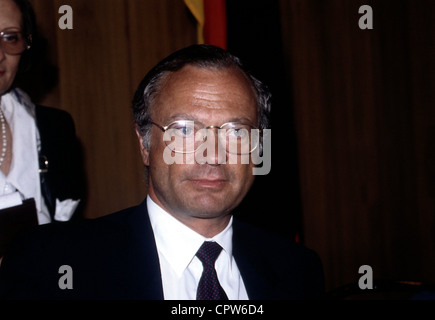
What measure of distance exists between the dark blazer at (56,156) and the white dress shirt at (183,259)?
426mm

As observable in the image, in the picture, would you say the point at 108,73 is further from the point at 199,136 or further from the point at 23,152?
the point at 199,136

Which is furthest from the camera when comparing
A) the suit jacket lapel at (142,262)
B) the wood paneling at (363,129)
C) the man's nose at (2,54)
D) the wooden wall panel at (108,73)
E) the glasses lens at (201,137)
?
the wood paneling at (363,129)

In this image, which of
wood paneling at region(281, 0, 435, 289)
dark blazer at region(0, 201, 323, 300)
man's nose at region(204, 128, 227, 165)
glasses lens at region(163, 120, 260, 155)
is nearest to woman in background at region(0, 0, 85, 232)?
dark blazer at region(0, 201, 323, 300)

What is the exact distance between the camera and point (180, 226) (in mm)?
1194

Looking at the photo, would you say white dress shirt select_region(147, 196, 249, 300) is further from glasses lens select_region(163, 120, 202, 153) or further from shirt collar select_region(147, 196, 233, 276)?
glasses lens select_region(163, 120, 202, 153)

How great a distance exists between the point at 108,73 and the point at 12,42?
2.75 ft

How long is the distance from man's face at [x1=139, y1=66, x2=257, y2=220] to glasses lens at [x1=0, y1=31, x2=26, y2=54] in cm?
48

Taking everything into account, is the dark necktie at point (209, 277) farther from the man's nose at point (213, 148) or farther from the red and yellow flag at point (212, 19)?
the red and yellow flag at point (212, 19)

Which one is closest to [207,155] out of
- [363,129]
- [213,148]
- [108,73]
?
[213,148]

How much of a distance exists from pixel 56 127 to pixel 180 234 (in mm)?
652

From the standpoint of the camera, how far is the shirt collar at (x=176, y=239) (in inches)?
45.3

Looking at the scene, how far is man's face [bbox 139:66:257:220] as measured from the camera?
1.16 metres

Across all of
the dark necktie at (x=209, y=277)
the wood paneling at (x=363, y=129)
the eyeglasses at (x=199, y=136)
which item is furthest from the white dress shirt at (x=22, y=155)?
the wood paneling at (x=363, y=129)

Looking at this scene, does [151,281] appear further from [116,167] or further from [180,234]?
[116,167]
